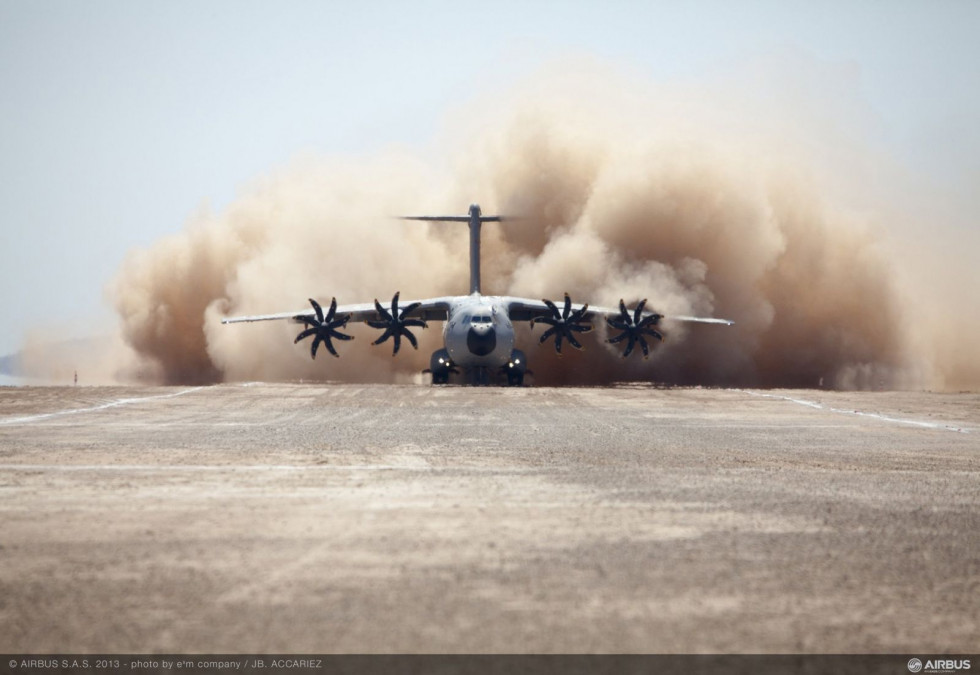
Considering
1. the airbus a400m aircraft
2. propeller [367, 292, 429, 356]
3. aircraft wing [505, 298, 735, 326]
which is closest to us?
the airbus a400m aircraft

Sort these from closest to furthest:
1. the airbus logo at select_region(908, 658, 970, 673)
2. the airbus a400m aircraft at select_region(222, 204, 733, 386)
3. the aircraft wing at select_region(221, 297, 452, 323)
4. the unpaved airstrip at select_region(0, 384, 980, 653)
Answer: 1. the airbus logo at select_region(908, 658, 970, 673)
2. the unpaved airstrip at select_region(0, 384, 980, 653)
3. the airbus a400m aircraft at select_region(222, 204, 733, 386)
4. the aircraft wing at select_region(221, 297, 452, 323)

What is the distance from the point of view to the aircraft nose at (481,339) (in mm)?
41250

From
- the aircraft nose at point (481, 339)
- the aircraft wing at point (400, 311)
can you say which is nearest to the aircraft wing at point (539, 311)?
the aircraft wing at point (400, 311)

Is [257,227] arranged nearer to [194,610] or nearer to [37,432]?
[37,432]

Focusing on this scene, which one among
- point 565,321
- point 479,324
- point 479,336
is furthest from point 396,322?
point 565,321

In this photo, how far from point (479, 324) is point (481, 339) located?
0.58 meters

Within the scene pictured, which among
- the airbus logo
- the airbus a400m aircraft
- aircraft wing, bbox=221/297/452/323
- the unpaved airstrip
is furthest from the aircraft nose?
the airbus logo

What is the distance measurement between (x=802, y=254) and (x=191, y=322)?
35519mm

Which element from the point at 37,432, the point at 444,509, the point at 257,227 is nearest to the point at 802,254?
the point at 257,227

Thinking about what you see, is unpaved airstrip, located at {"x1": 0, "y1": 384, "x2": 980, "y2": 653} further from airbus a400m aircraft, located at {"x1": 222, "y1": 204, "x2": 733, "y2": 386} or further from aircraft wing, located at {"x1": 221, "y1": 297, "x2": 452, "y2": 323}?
aircraft wing, located at {"x1": 221, "y1": 297, "x2": 452, "y2": 323}

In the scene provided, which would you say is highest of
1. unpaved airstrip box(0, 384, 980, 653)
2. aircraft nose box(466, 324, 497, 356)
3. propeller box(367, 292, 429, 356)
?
propeller box(367, 292, 429, 356)

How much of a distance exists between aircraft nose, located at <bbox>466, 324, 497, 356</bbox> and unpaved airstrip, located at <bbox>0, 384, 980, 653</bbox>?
22623 millimetres

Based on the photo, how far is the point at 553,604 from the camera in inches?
242

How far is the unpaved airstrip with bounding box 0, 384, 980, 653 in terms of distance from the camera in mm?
5594
